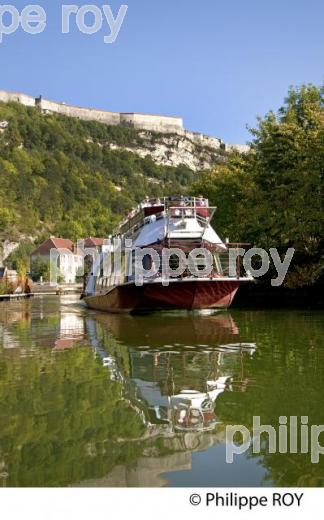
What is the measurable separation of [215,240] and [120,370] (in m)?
19.6

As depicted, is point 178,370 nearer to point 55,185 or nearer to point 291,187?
point 291,187

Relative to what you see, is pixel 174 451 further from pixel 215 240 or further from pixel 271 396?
pixel 215 240

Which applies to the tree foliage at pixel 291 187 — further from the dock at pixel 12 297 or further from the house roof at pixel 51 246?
the house roof at pixel 51 246

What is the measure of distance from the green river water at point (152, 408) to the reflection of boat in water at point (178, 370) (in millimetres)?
23

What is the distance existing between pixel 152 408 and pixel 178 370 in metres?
2.86

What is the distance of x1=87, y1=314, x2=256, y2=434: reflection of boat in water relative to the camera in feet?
24.2

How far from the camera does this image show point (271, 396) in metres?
8.30

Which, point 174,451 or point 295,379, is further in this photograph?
Result: point 295,379

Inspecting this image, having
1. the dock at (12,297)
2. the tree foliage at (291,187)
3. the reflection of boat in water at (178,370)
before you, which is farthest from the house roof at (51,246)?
the reflection of boat in water at (178,370)

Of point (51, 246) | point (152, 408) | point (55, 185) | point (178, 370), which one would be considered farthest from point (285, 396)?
point (55, 185)

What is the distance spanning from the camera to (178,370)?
34.7ft

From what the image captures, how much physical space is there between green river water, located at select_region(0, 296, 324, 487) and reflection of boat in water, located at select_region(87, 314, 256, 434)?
0.08 feet

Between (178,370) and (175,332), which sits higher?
(175,332)
